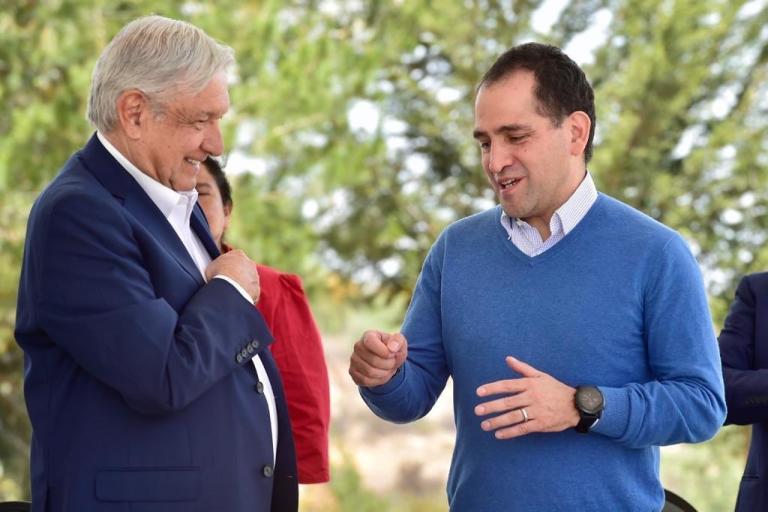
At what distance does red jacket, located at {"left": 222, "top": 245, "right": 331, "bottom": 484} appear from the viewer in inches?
97.3

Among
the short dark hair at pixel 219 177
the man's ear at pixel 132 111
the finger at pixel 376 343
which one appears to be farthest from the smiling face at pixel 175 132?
the short dark hair at pixel 219 177

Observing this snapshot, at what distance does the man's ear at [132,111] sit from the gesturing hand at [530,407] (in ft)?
2.14

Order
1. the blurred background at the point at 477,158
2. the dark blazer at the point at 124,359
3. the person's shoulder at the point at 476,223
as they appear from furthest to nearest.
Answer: the blurred background at the point at 477,158 < the person's shoulder at the point at 476,223 < the dark blazer at the point at 124,359

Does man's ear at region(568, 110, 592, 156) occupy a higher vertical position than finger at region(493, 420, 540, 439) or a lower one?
higher

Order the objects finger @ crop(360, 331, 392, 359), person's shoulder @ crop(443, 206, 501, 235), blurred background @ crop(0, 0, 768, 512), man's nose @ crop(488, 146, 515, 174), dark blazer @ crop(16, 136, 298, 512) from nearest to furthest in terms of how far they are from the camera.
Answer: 1. dark blazer @ crop(16, 136, 298, 512)
2. finger @ crop(360, 331, 392, 359)
3. man's nose @ crop(488, 146, 515, 174)
4. person's shoulder @ crop(443, 206, 501, 235)
5. blurred background @ crop(0, 0, 768, 512)

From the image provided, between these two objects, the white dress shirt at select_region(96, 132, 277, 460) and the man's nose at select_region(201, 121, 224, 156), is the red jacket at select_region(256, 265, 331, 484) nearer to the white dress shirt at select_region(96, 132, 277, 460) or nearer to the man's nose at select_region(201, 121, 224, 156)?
the white dress shirt at select_region(96, 132, 277, 460)

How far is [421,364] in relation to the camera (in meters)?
1.99

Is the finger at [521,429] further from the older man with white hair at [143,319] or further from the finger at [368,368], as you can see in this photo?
the older man with white hair at [143,319]

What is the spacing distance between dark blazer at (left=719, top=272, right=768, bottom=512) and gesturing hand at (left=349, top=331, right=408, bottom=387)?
0.87 meters

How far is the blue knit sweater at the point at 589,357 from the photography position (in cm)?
175

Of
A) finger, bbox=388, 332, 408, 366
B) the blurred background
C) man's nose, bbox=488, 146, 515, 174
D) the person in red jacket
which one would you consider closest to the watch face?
finger, bbox=388, 332, 408, 366

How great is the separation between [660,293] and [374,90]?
5.80 m

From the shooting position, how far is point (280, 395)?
185 centimetres

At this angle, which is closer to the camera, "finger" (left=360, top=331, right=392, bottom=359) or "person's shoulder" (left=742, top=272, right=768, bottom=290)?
"finger" (left=360, top=331, right=392, bottom=359)
